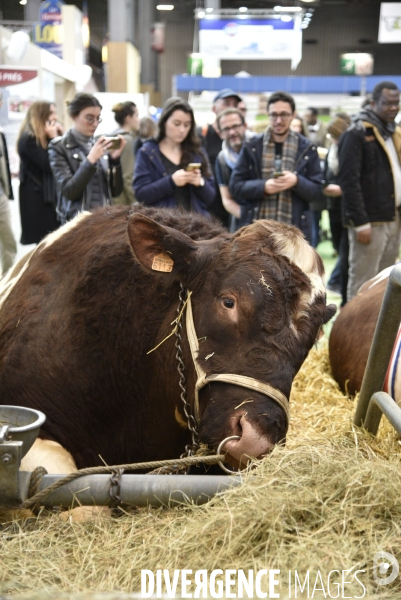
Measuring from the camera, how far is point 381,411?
→ 2.82m

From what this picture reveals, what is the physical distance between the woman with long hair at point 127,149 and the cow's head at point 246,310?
13.3 ft

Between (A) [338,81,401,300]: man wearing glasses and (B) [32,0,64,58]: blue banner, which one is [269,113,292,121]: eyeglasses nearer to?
(A) [338,81,401,300]: man wearing glasses

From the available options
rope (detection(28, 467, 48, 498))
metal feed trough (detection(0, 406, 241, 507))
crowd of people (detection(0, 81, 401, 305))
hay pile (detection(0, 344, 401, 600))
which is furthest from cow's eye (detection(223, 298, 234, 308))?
crowd of people (detection(0, 81, 401, 305))

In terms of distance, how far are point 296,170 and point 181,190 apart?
119 centimetres

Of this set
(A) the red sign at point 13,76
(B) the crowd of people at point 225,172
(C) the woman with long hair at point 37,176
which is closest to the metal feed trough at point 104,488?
(B) the crowd of people at point 225,172

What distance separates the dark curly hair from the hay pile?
381 cm

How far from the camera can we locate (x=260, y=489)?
6.50 ft

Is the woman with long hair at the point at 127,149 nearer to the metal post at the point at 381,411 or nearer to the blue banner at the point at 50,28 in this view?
the metal post at the point at 381,411

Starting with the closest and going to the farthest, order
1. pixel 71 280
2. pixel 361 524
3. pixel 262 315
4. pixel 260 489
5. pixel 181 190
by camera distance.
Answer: pixel 361 524
pixel 260 489
pixel 262 315
pixel 71 280
pixel 181 190

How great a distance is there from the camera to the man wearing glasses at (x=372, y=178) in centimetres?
628

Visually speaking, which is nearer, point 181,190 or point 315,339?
point 315,339

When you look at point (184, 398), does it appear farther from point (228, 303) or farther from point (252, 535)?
point (252, 535)

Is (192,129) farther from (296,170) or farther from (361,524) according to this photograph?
(361,524)

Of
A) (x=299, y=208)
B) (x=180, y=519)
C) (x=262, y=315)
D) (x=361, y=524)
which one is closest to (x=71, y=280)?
(x=262, y=315)
